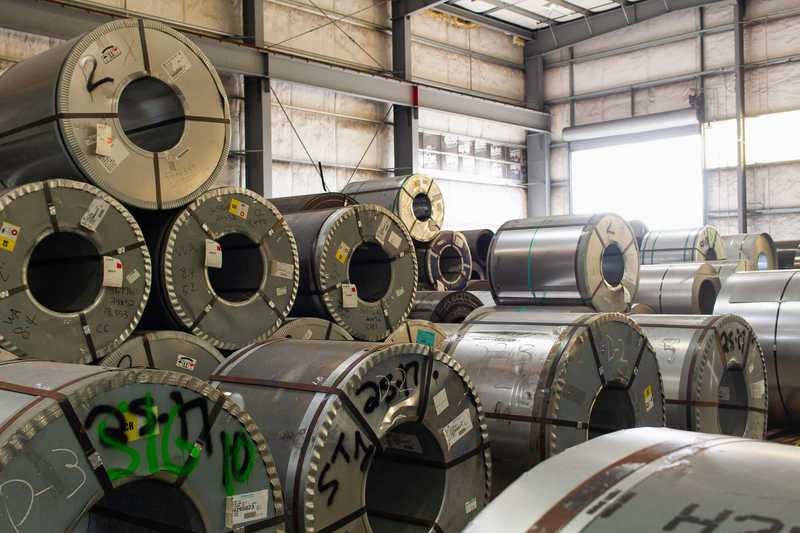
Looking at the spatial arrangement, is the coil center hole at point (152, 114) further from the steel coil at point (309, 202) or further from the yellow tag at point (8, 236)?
the steel coil at point (309, 202)

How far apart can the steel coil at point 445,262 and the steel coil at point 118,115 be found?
4816 millimetres

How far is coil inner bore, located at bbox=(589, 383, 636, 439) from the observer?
3.79 metres

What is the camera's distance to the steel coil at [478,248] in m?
9.98

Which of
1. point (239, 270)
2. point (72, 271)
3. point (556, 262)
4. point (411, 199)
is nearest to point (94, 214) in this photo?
point (72, 271)

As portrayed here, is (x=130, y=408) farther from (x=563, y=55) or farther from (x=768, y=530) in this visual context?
(x=563, y=55)

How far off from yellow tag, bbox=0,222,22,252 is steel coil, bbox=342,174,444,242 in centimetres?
512

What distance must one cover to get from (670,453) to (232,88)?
1068cm

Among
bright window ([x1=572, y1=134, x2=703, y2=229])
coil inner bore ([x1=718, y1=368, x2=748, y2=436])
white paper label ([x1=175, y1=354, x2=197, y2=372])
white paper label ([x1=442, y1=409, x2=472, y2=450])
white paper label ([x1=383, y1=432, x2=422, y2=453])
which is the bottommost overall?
coil inner bore ([x1=718, y1=368, x2=748, y2=436])

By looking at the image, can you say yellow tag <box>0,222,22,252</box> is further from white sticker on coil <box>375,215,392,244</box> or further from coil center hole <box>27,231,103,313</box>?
white sticker on coil <box>375,215,392,244</box>

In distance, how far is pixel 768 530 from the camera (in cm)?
103

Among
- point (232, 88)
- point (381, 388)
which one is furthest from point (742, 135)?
point (381, 388)

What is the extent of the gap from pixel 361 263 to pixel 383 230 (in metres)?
0.44

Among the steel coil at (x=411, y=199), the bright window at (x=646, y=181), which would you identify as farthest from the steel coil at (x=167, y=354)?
the bright window at (x=646, y=181)

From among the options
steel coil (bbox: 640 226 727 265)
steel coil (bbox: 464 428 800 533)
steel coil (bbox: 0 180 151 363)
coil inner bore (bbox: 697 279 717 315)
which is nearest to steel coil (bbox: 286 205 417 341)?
steel coil (bbox: 0 180 151 363)
